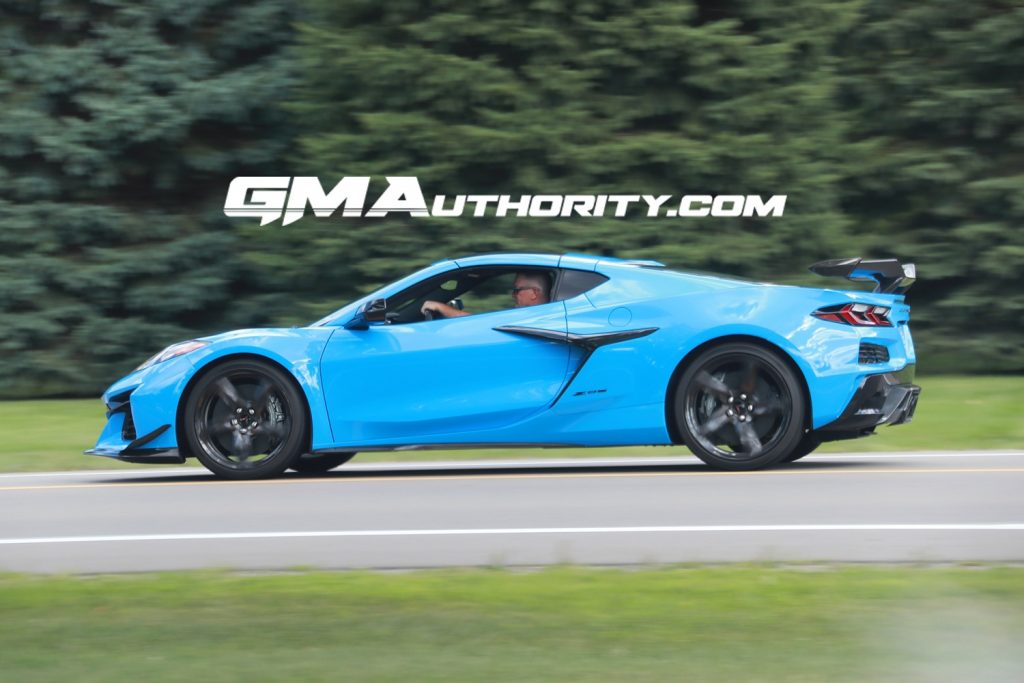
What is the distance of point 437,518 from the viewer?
7.37 meters

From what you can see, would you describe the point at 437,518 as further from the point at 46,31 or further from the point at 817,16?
the point at 46,31

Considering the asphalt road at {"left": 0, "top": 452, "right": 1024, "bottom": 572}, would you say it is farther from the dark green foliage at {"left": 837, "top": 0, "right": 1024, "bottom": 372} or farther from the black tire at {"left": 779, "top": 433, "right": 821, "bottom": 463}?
the dark green foliage at {"left": 837, "top": 0, "right": 1024, "bottom": 372}

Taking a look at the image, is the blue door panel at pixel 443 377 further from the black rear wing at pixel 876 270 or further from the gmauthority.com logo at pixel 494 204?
the gmauthority.com logo at pixel 494 204

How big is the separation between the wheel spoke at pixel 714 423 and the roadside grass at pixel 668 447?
1.88 m

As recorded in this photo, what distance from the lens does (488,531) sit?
6883 millimetres

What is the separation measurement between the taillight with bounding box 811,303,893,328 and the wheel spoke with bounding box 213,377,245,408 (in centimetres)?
346

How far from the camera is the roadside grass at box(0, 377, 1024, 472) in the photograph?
10.9 m

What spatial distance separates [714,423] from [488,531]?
2316 millimetres

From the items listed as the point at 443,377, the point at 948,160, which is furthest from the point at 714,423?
the point at 948,160

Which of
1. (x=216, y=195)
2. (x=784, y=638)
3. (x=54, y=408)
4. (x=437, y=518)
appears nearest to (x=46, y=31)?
(x=216, y=195)

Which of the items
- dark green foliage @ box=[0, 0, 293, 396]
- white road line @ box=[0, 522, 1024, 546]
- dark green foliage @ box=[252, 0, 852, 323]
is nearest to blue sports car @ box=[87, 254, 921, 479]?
white road line @ box=[0, 522, 1024, 546]

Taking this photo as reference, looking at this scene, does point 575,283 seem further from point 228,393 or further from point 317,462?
point 317,462

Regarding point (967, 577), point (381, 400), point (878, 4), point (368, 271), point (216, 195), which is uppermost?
point (878, 4)

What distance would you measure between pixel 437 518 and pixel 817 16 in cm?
1017
